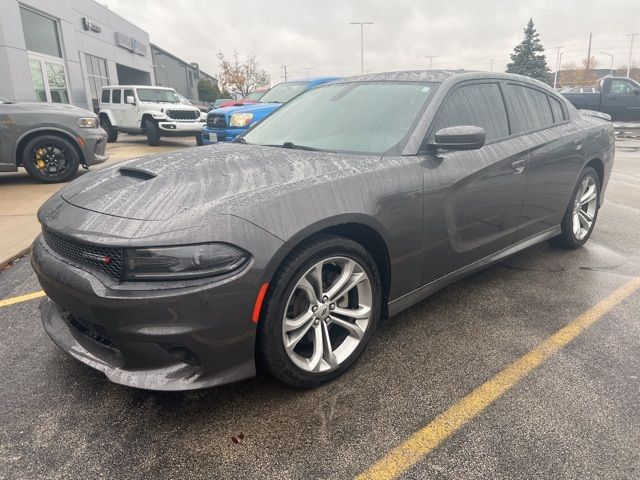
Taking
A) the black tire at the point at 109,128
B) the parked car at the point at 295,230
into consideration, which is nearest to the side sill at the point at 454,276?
the parked car at the point at 295,230

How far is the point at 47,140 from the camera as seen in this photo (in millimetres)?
7379

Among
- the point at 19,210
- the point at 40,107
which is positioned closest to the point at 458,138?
the point at 19,210

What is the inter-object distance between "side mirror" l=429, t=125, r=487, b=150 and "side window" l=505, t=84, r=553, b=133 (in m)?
1.00

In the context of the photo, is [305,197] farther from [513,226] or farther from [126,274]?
[513,226]

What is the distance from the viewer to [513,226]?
135 inches

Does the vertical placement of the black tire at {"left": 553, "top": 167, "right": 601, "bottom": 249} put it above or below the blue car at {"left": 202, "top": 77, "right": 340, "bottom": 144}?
below

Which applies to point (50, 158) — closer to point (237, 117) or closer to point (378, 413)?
point (237, 117)

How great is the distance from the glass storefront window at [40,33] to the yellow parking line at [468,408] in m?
18.6

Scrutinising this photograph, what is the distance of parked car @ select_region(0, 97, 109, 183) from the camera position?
7039 mm

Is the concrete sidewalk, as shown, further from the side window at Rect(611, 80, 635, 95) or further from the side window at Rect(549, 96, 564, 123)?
the side window at Rect(611, 80, 635, 95)

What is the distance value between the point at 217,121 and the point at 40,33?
12354mm

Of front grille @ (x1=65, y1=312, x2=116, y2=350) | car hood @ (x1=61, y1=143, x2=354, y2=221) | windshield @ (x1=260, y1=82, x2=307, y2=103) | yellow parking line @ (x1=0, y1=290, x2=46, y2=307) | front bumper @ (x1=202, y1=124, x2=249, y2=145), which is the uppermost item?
windshield @ (x1=260, y1=82, x2=307, y2=103)

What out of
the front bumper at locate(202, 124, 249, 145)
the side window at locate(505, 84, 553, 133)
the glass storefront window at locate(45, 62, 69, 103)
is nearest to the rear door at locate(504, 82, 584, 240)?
the side window at locate(505, 84, 553, 133)

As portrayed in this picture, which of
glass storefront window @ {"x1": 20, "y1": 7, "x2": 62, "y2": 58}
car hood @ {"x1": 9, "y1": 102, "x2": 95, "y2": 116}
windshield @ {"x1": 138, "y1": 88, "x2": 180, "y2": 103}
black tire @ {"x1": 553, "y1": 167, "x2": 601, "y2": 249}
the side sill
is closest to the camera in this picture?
the side sill
